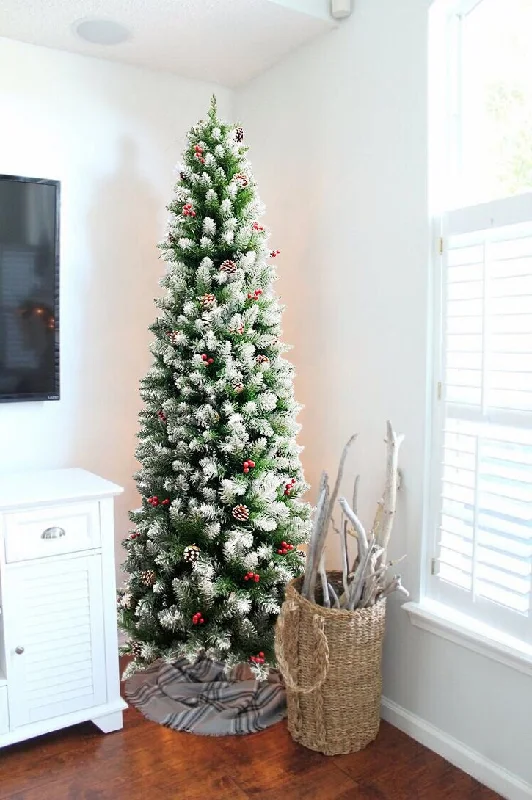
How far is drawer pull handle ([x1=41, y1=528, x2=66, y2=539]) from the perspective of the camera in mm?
2281

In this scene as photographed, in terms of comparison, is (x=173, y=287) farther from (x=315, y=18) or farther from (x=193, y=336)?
(x=315, y=18)

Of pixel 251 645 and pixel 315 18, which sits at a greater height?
pixel 315 18

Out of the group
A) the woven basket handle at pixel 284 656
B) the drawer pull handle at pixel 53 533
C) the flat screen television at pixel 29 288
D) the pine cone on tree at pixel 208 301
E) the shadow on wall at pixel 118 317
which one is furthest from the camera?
the shadow on wall at pixel 118 317

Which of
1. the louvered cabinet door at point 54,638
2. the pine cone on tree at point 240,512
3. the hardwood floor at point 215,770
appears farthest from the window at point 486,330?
the louvered cabinet door at point 54,638

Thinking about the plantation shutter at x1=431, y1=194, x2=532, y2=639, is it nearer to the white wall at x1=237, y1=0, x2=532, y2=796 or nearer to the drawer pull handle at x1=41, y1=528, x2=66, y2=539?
the white wall at x1=237, y1=0, x2=532, y2=796

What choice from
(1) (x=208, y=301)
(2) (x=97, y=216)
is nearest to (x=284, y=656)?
(1) (x=208, y=301)

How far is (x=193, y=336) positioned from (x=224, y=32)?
1.23m

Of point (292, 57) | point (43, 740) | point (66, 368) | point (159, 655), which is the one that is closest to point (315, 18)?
point (292, 57)

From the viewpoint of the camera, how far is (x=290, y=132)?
2.92m

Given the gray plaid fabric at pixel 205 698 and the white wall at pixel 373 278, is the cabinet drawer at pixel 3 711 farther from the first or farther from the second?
the white wall at pixel 373 278

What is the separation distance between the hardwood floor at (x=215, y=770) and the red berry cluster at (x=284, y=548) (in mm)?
601

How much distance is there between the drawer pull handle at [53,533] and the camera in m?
2.28

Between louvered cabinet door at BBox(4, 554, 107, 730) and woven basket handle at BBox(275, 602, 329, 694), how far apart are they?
621mm

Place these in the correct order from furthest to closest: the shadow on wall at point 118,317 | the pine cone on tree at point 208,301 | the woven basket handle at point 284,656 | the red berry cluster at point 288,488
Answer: the shadow on wall at point 118,317 < the red berry cluster at point 288,488 < the pine cone on tree at point 208,301 < the woven basket handle at point 284,656
